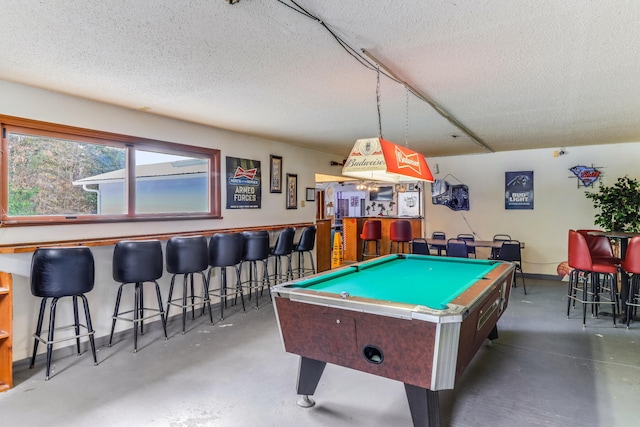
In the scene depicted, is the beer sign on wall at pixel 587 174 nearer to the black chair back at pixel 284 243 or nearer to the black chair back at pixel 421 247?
the black chair back at pixel 421 247

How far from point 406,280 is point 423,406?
1.02 meters

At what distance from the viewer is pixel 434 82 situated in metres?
3.00

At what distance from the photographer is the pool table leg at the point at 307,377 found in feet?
7.80

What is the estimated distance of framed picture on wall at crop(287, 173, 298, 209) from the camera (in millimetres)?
5973

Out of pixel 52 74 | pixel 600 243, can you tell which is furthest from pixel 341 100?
pixel 600 243

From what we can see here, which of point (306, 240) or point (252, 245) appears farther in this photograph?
point (306, 240)

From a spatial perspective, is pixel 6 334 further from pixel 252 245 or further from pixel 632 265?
pixel 632 265

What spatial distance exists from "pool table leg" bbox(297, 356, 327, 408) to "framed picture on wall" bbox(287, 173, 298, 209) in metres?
3.78

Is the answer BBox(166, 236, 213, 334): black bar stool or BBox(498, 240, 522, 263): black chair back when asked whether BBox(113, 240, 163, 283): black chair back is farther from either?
BBox(498, 240, 522, 263): black chair back

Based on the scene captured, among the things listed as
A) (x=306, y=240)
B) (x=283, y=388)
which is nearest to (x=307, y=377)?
(x=283, y=388)

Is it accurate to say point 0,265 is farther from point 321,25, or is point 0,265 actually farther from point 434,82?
point 434,82

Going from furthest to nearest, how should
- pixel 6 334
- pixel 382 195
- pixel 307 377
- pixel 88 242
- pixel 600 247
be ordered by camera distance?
pixel 382 195
pixel 600 247
pixel 88 242
pixel 6 334
pixel 307 377

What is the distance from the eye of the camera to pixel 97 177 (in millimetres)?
3559

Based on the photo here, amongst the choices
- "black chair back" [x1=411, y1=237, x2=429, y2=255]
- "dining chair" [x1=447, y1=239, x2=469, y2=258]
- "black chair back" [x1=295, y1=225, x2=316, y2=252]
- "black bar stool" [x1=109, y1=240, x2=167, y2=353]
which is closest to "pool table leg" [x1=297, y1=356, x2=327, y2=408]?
"black bar stool" [x1=109, y1=240, x2=167, y2=353]
